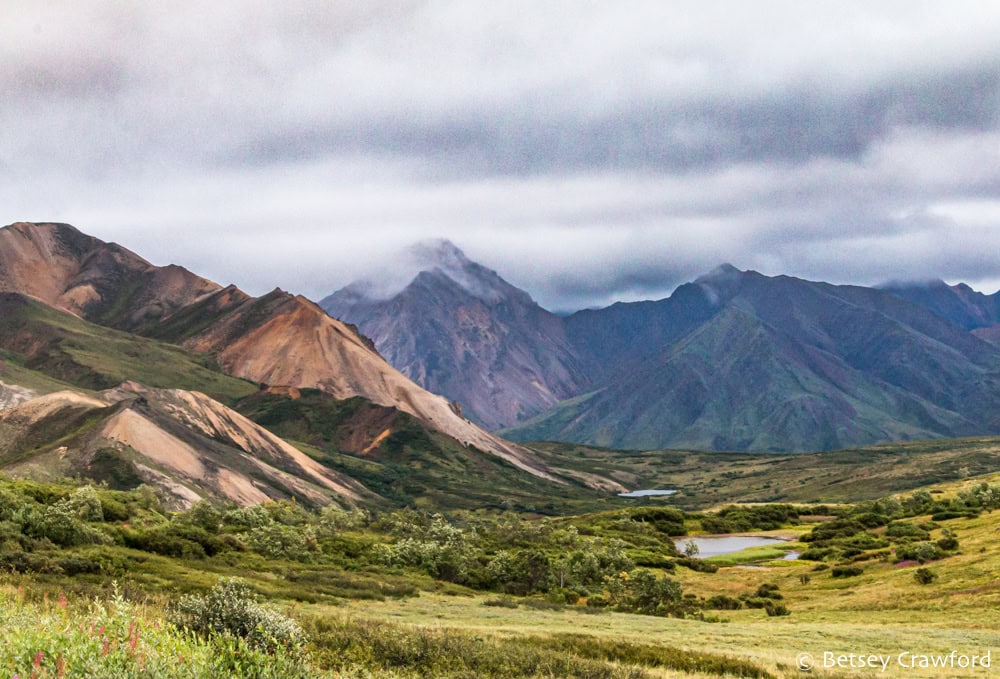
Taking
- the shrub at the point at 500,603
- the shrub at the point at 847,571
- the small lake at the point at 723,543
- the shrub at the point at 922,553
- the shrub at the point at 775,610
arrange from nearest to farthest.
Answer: the shrub at the point at 500,603, the shrub at the point at 775,610, the shrub at the point at 922,553, the shrub at the point at 847,571, the small lake at the point at 723,543

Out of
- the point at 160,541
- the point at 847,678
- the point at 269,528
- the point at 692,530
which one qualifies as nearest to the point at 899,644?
the point at 847,678

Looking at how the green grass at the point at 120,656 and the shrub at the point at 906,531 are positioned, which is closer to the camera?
the green grass at the point at 120,656

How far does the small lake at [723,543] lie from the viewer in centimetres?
12912

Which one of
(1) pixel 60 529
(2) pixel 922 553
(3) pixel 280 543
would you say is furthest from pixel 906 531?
(1) pixel 60 529

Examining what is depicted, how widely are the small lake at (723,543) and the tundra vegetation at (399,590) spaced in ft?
19.3

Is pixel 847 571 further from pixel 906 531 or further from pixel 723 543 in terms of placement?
pixel 723 543

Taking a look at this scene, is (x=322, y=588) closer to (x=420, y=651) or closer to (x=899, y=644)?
(x=420, y=651)

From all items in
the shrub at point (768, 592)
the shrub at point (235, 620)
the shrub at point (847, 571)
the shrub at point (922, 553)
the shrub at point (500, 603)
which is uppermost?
the shrub at point (235, 620)

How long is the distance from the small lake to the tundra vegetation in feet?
19.3

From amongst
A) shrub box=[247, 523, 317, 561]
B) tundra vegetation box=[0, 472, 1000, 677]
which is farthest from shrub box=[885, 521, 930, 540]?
shrub box=[247, 523, 317, 561]

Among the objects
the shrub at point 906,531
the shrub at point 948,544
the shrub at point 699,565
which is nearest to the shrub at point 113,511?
the shrub at point 699,565

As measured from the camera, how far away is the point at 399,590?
59.9 m

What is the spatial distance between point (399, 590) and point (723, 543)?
310 feet

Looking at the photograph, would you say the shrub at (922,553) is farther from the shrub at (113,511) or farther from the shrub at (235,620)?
the shrub at (113,511)
